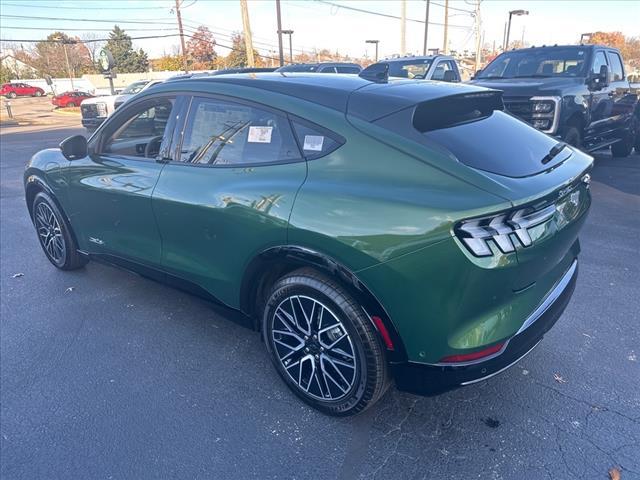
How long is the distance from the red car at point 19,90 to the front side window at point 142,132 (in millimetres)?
57515

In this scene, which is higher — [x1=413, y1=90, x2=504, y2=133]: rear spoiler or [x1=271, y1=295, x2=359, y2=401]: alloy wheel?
[x1=413, y1=90, x2=504, y2=133]: rear spoiler

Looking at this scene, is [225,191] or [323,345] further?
[225,191]

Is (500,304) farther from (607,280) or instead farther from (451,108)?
(607,280)

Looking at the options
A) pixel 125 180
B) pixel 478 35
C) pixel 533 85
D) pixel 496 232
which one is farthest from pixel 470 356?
pixel 478 35

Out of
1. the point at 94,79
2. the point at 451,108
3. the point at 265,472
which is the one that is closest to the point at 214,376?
the point at 265,472

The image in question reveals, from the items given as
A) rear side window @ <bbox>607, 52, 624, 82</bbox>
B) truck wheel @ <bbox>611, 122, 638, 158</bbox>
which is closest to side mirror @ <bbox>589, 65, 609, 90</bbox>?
rear side window @ <bbox>607, 52, 624, 82</bbox>

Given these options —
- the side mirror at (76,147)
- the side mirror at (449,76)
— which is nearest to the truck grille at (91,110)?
the side mirror at (449,76)

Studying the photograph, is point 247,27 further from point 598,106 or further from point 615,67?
point 598,106

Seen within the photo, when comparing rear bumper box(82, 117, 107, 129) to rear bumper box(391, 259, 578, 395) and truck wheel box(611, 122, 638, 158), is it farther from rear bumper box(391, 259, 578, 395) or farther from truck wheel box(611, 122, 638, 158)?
rear bumper box(391, 259, 578, 395)

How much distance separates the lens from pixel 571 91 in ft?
22.7

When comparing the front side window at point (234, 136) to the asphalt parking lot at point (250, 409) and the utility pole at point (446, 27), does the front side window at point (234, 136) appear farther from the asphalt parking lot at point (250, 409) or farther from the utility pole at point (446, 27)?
the utility pole at point (446, 27)

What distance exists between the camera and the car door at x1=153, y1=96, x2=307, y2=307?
246 centimetres

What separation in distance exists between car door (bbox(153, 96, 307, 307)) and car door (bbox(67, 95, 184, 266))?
0.15m

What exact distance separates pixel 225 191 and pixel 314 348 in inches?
39.5
